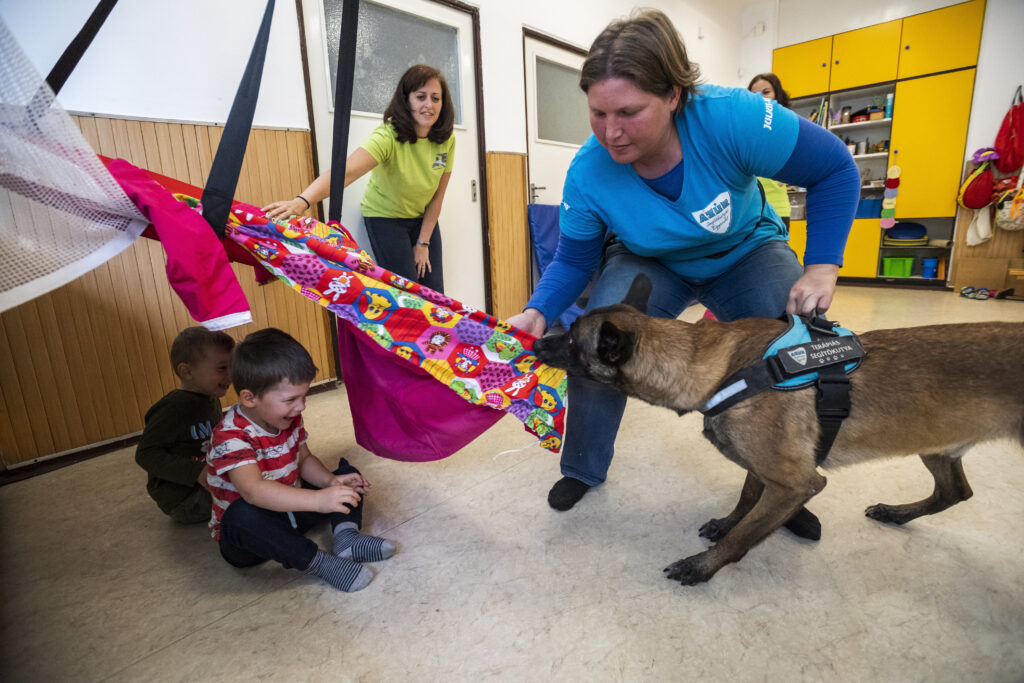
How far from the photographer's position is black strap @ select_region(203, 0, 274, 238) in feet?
3.95

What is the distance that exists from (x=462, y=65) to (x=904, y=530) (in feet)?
12.2

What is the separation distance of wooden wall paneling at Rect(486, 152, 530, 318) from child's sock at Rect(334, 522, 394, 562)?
2.76 metres

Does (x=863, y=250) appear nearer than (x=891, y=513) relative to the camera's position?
No

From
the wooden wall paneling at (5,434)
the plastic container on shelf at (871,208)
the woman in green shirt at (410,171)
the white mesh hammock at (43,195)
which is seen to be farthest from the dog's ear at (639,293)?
the plastic container on shelf at (871,208)

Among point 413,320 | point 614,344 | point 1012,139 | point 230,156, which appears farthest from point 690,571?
point 1012,139

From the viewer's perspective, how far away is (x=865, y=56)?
248 inches

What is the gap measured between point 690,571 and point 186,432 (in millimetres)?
1640

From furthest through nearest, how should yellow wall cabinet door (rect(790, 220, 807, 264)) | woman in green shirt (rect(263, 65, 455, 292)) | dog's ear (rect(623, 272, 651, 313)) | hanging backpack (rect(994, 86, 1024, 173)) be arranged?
yellow wall cabinet door (rect(790, 220, 807, 264)) < hanging backpack (rect(994, 86, 1024, 173)) < woman in green shirt (rect(263, 65, 455, 292)) < dog's ear (rect(623, 272, 651, 313))

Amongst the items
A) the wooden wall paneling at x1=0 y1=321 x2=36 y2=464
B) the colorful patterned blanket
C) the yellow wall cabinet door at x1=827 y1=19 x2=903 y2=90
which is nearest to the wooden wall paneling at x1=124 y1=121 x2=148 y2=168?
the wooden wall paneling at x1=0 y1=321 x2=36 y2=464

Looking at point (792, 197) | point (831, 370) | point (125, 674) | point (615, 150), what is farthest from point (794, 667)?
point (792, 197)

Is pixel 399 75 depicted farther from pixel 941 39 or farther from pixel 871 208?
pixel 941 39

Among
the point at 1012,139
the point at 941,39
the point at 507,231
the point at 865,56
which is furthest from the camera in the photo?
the point at 865,56

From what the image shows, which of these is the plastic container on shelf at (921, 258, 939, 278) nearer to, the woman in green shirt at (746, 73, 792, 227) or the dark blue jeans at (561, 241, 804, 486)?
the woman in green shirt at (746, 73, 792, 227)

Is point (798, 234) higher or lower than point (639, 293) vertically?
lower
